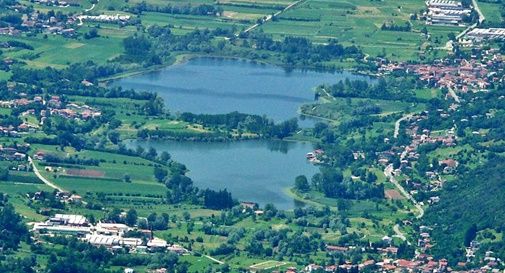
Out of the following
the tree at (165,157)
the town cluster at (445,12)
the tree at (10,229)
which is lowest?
the tree at (165,157)

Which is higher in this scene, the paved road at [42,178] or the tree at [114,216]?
the tree at [114,216]

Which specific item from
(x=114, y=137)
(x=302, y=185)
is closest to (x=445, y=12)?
(x=114, y=137)

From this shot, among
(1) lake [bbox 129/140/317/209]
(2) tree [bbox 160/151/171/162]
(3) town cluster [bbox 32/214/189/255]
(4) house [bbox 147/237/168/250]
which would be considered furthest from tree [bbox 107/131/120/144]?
(4) house [bbox 147/237/168/250]

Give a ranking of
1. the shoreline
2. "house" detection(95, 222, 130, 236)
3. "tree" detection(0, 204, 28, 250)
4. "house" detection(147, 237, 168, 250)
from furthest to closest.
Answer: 1. the shoreline
2. "house" detection(95, 222, 130, 236)
3. "house" detection(147, 237, 168, 250)
4. "tree" detection(0, 204, 28, 250)

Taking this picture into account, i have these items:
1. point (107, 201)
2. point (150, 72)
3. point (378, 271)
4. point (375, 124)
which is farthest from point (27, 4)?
point (378, 271)

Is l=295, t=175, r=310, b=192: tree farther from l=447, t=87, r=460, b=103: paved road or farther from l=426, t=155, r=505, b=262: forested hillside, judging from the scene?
l=447, t=87, r=460, b=103: paved road

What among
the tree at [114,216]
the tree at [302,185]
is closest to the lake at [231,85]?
the tree at [302,185]

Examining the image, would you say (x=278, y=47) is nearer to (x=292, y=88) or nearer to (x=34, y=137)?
(x=292, y=88)

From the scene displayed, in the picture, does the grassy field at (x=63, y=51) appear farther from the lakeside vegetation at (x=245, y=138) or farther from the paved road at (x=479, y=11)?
the paved road at (x=479, y=11)
